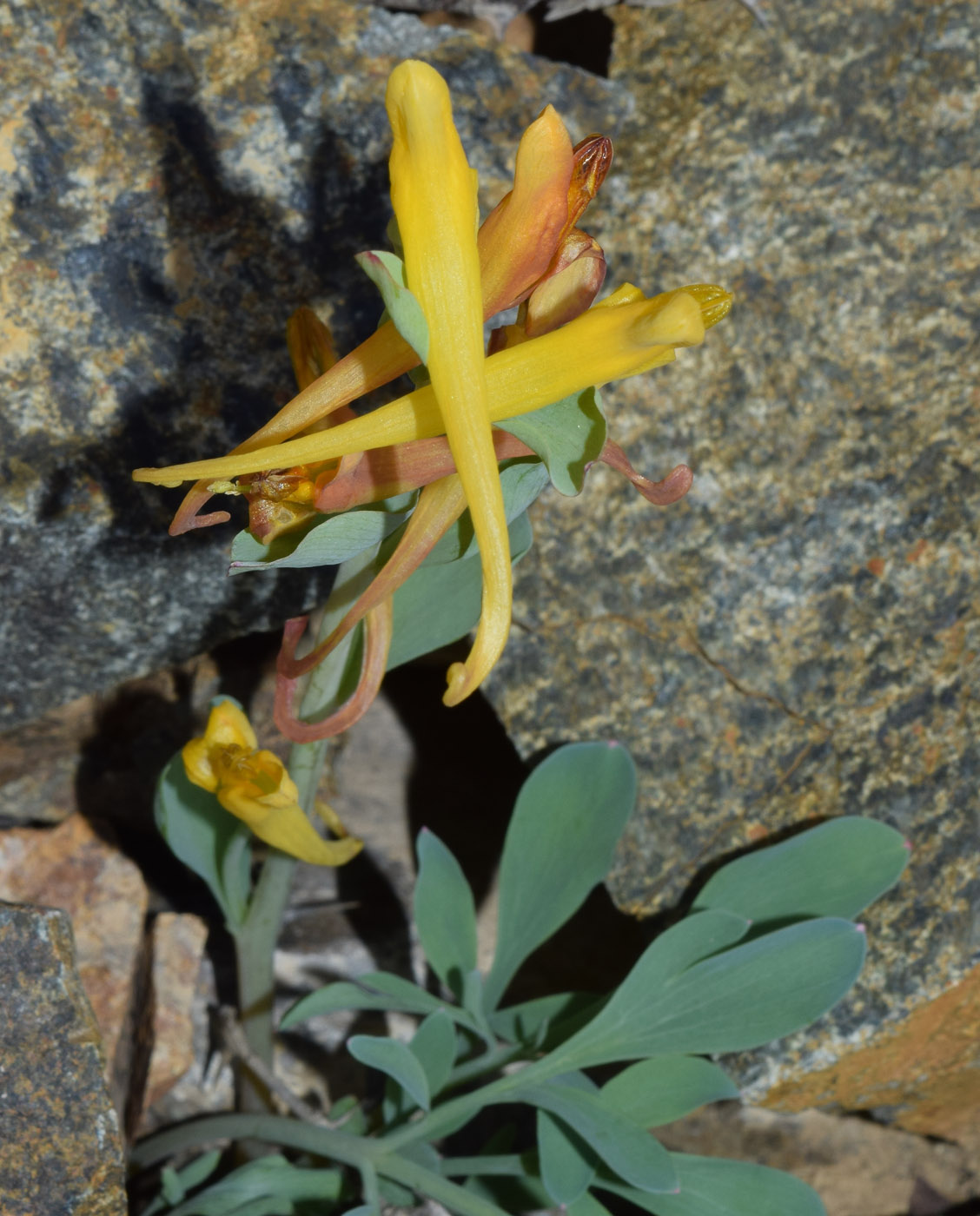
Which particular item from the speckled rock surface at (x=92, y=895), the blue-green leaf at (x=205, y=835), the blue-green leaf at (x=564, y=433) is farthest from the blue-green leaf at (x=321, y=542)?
the speckled rock surface at (x=92, y=895)

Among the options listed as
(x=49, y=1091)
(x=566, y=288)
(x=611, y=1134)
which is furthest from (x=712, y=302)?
(x=49, y=1091)

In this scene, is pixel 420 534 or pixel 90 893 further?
pixel 90 893

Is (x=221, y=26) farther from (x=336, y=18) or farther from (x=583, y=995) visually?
(x=583, y=995)

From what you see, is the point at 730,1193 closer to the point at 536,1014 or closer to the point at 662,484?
the point at 536,1014

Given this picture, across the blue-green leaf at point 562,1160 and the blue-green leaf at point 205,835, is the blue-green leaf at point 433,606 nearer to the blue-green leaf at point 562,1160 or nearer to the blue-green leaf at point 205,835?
the blue-green leaf at point 205,835

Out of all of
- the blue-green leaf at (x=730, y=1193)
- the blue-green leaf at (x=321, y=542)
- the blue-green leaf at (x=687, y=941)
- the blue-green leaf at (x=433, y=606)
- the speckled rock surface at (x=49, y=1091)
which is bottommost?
the blue-green leaf at (x=730, y=1193)

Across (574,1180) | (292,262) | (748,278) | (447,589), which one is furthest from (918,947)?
(292,262)

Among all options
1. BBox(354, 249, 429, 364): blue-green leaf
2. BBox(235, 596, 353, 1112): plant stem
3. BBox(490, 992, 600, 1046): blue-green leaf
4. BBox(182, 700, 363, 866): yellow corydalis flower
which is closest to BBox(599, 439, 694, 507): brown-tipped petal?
BBox(354, 249, 429, 364): blue-green leaf
